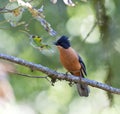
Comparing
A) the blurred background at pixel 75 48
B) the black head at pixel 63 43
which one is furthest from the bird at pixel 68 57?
the blurred background at pixel 75 48

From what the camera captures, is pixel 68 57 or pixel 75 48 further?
pixel 75 48

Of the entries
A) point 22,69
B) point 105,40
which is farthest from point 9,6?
point 22,69

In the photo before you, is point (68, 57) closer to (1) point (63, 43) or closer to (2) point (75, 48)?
(1) point (63, 43)

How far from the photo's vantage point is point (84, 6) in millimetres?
2312

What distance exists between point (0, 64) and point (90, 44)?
162 centimetres

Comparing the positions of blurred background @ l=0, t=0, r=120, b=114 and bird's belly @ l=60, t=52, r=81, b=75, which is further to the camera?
blurred background @ l=0, t=0, r=120, b=114

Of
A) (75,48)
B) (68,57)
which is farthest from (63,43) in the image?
(75,48)

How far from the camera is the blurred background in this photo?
1996mm

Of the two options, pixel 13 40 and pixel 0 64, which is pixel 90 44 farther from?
pixel 0 64

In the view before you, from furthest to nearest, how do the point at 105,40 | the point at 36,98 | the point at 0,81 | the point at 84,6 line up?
the point at 36,98, the point at 84,6, the point at 105,40, the point at 0,81

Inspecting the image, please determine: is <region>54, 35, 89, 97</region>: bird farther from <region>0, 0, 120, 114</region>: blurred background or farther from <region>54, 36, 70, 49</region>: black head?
<region>0, 0, 120, 114</region>: blurred background

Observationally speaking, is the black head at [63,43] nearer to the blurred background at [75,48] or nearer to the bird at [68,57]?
the bird at [68,57]

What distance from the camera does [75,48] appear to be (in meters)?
2.26

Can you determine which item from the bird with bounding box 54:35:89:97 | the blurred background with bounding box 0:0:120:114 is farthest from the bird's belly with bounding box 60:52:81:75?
the blurred background with bounding box 0:0:120:114
